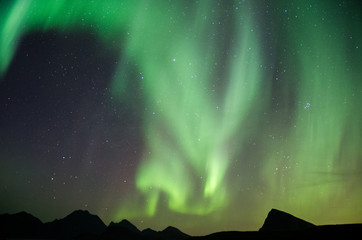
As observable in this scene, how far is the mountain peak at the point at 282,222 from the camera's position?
127 metres

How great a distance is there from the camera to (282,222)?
5217 inches

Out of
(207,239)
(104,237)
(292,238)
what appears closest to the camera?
(292,238)

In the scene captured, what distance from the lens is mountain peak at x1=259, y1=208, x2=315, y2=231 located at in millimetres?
127213

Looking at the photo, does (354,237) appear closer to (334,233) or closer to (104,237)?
(334,233)

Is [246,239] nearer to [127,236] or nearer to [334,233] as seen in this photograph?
[334,233]

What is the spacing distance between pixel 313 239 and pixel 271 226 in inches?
4860

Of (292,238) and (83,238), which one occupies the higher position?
(292,238)

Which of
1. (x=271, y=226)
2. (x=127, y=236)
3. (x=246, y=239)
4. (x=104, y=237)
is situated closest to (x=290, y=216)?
(x=271, y=226)

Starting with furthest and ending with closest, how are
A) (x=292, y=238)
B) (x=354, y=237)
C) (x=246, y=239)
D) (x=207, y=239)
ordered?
(x=207, y=239)
(x=246, y=239)
(x=292, y=238)
(x=354, y=237)

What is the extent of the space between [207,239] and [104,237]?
10501 cm

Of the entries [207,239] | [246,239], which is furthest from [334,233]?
[207,239]

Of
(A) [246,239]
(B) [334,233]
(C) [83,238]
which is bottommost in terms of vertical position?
(C) [83,238]

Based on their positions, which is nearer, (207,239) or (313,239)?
(313,239)

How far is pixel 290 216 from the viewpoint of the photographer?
13612 cm
